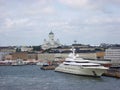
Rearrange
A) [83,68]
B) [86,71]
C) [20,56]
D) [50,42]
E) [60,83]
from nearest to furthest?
1. [60,83]
2. [86,71]
3. [83,68]
4. [20,56]
5. [50,42]

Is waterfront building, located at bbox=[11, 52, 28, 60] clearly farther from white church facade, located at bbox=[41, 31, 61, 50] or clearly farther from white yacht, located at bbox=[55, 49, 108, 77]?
white yacht, located at bbox=[55, 49, 108, 77]

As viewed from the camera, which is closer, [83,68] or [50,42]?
[83,68]

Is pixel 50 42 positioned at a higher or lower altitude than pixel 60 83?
higher

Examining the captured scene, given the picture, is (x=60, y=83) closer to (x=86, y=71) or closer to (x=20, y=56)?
(x=86, y=71)

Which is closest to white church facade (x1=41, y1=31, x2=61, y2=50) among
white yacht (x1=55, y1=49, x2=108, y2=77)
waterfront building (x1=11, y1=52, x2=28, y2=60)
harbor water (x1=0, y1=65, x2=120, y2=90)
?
waterfront building (x1=11, y1=52, x2=28, y2=60)

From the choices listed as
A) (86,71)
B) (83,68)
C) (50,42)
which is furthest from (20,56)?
(86,71)

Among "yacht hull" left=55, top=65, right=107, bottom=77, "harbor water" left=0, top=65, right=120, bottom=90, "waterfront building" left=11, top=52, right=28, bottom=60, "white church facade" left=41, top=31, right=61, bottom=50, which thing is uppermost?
"white church facade" left=41, top=31, right=61, bottom=50

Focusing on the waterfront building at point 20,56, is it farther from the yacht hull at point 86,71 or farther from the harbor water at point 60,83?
the harbor water at point 60,83

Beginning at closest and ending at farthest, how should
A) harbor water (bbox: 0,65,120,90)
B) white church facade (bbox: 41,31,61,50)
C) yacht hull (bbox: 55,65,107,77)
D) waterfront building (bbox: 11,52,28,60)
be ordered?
harbor water (bbox: 0,65,120,90) → yacht hull (bbox: 55,65,107,77) → waterfront building (bbox: 11,52,28,60) → white church facade (bbox: 41,31,61,50)

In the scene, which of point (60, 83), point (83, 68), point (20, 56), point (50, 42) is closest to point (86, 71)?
point (83, 68)

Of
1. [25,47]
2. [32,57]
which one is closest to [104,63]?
[32,57]

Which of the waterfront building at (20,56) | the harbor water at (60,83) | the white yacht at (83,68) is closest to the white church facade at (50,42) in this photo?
the waterfront building at (20,56)

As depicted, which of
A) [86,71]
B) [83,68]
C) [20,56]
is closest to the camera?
[86,71]

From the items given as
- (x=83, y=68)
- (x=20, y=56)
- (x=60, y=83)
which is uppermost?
(x=20, y=56)
